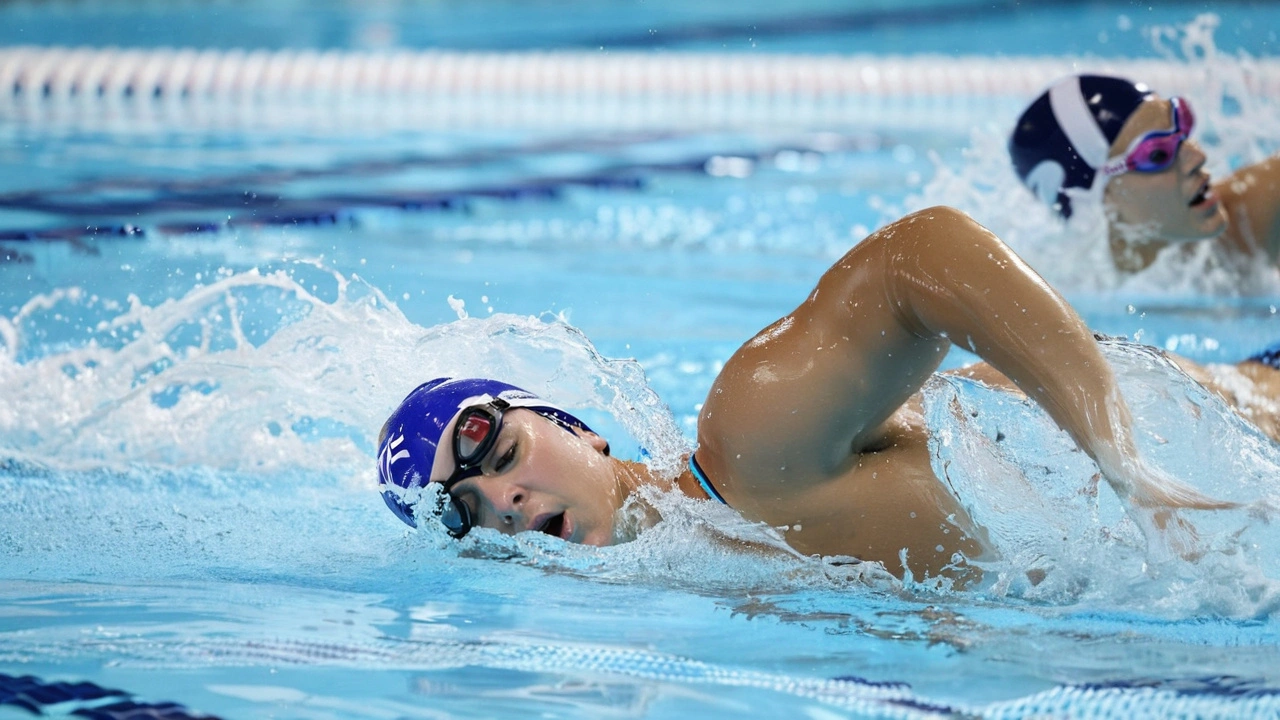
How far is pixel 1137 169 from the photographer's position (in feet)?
12.2

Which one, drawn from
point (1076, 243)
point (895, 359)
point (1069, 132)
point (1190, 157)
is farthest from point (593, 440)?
point (1076, 243)

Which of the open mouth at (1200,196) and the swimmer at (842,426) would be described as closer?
the swimmer at (842,426)

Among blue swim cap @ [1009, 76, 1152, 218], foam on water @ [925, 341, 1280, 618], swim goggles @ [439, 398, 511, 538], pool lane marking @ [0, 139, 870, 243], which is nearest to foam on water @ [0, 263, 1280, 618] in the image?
foam on water @ [925, 341, 1280, 618]

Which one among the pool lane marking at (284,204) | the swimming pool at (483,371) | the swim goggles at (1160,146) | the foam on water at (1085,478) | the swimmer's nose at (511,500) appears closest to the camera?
the swimming pool at (483,371)

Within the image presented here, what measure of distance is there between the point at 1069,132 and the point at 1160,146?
0.24 metres

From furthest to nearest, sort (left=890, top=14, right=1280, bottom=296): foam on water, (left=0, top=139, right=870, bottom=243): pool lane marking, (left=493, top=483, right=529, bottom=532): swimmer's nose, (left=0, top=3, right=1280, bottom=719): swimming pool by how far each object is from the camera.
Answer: (left=0, top=139, right=870, bottom=243): pool lane marking < (left=890, top=14, right=1280, bottom=296): foam on water < (left=493, top=483, right=529, bottom=532): swimmer's nose < (left=0, top=3, right=1280, bottom=719): swimming pool

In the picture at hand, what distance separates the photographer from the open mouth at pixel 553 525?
6.94 feet

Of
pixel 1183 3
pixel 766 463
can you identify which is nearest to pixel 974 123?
pixel 1183 3

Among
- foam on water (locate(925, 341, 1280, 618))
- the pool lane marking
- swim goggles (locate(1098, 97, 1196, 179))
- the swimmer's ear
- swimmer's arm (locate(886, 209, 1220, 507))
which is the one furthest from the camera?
the pool lane marking

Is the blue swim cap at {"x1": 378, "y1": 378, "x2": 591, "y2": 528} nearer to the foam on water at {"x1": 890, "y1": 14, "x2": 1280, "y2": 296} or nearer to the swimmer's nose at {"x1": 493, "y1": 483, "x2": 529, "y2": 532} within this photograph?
the swimmer's nose at {"x1": 493, "y1": 483, "x2": 529, "y2": 532}

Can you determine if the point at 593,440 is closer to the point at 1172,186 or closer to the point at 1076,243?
the point at 1172,186

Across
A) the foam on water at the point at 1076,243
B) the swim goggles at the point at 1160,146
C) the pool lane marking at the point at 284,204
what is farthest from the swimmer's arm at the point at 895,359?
the pool lane marking at the point at 284,204

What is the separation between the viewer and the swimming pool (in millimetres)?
1825

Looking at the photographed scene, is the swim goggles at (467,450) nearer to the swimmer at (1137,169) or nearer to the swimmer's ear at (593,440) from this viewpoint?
the swimmer's ear at (593,440)
